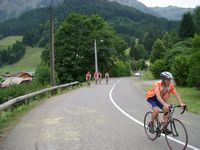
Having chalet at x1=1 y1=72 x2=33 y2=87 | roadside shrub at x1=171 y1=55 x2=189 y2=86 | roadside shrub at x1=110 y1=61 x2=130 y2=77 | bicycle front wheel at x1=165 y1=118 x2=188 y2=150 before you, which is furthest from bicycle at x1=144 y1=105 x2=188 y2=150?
roadside shrub at x1=110 y1=61 x2=130 y2=77

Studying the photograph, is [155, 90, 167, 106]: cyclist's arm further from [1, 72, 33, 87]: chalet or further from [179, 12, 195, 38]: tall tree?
[179, 12, 195, 38]: tall tree

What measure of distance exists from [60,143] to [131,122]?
14.0 feet

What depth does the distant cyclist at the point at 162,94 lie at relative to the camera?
946 cm

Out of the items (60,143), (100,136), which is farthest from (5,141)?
(100,136)

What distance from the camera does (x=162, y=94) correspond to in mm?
9984

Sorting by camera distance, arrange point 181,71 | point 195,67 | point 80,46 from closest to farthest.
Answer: point 195,67
point 181,71
point 80,46

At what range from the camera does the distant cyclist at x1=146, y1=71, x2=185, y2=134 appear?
946 centimetres

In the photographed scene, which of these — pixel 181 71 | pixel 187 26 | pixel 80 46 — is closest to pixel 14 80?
pixel 80 46

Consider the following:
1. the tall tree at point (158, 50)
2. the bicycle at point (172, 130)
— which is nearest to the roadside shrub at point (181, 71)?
the bicycle at point (172, 130)

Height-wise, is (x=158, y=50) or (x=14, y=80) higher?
(x=158, y=50)

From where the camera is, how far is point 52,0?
103 ft

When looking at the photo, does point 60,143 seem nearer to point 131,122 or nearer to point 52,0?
point 131,122

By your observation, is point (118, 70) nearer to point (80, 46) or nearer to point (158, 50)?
point (158, 50)

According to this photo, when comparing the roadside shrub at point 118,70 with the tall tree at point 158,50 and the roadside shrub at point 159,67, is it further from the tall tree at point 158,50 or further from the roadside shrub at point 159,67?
the roadside shrub at point 159,67
